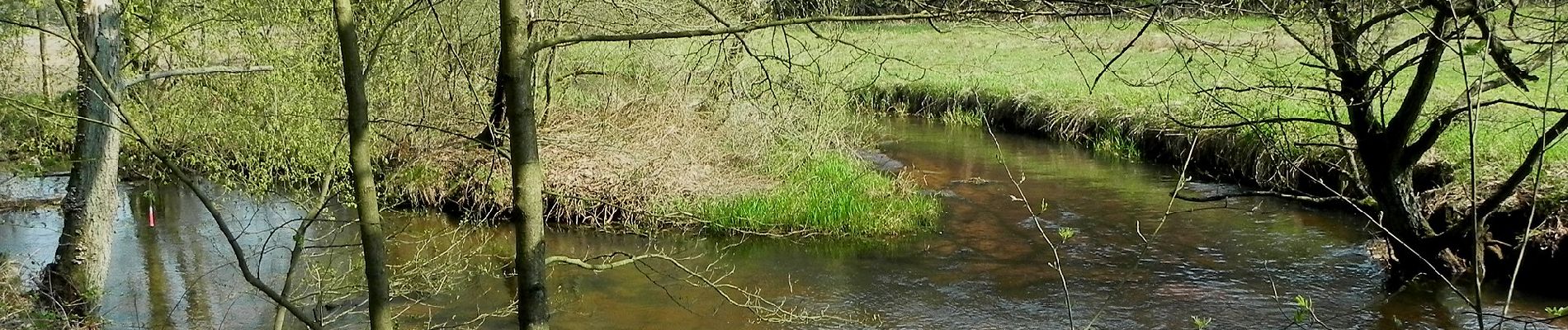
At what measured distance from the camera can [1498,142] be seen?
1195cm

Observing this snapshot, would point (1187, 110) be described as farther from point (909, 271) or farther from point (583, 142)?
point (583, 142)

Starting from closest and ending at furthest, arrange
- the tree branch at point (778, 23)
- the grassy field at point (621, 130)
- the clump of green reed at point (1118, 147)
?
the tree branch at point (778, 23) → the grassy field at point (621, 130) → the clump of green reed at point (1118, 147)

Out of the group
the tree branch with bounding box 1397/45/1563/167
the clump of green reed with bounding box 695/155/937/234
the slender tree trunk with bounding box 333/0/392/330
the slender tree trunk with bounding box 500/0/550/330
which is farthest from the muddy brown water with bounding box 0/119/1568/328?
the slender tree trunk with bounding box 500/0/550/330

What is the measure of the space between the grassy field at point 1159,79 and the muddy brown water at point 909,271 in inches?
43.5

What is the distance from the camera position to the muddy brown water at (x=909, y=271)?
979 centimetres

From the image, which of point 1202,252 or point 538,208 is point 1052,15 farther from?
point 1202,252

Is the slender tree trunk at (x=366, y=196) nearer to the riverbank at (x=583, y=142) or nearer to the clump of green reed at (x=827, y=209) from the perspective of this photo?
the riverbank at (x=583, y=142)

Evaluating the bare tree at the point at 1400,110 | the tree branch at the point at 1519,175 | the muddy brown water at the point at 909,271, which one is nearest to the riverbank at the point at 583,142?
the muddy brown water at the point at 909,271

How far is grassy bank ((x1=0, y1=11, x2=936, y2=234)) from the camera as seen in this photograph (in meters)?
12.3

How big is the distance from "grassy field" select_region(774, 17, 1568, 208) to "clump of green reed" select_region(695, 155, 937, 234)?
1276 millimetres

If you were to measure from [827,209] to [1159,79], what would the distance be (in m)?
9.97

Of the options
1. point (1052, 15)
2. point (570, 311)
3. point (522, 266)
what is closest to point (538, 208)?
point (522, 266)

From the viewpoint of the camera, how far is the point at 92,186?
10062 millimetres

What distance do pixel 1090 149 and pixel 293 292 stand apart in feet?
39.3
